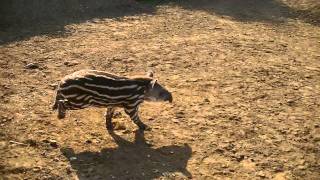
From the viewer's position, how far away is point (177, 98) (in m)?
9.11

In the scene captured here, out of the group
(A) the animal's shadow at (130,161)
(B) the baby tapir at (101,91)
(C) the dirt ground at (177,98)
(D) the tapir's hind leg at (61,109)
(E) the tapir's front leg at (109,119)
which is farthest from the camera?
(E) the tapir's front leg at (109,119)

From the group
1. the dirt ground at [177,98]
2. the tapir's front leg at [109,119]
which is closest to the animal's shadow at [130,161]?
the dirt ground at [177,98]

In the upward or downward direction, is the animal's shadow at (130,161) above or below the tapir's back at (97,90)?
below

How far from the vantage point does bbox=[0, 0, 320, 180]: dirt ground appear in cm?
725

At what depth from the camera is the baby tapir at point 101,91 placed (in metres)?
7.35

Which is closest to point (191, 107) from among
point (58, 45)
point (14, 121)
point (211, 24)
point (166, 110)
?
point (166, 110)

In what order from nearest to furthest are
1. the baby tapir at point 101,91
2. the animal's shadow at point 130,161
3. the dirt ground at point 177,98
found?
the animal's shadow at point 130,161
the dirt ground at point 177,98
the baby tapir at point 101,91

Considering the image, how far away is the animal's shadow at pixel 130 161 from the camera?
6922mm

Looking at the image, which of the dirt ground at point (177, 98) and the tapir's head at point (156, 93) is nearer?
the dirt ground at point (177, 98)

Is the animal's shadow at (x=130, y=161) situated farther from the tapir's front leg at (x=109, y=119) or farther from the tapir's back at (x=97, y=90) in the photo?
the tapir's back at (x=97, y=90)

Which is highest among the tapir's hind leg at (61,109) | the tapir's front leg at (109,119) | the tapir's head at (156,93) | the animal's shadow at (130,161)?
the tapir's head at (156,93)

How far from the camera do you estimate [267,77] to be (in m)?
10.2

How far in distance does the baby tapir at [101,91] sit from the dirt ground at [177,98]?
0.52m

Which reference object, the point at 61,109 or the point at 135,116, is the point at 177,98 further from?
the point at 61,109
